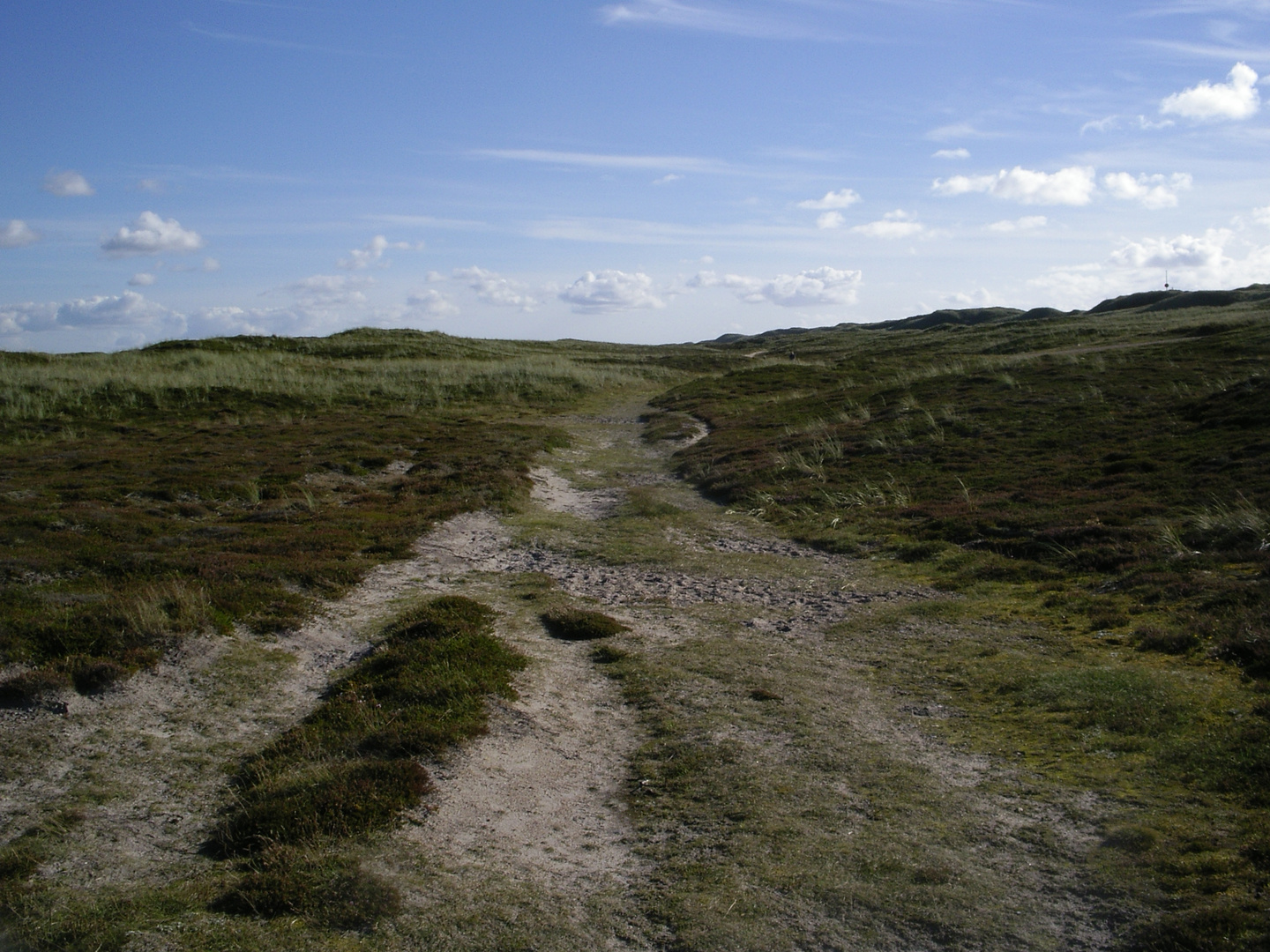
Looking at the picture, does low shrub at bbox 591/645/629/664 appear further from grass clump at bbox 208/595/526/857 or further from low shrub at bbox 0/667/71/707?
low shrub at bbox 0/667/71/707

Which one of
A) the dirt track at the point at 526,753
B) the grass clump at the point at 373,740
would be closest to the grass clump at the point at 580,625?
the dirt track at the point at 526,753

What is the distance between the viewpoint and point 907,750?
8.35 m

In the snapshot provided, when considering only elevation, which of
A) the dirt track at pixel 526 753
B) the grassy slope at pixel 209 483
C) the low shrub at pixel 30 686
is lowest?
the dirt track at pixel 526 753

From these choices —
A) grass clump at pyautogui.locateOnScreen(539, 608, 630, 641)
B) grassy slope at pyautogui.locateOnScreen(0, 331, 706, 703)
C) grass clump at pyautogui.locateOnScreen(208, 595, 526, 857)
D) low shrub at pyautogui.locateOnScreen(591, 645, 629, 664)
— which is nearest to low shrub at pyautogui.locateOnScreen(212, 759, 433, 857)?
grass clump at pyautogui.locateOnScreen(208, 595, 526, 857)

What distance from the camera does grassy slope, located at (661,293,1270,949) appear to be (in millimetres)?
6645

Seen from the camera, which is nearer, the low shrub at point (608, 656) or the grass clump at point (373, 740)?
the grass clump at point (373, 740)

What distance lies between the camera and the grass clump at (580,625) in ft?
39.7

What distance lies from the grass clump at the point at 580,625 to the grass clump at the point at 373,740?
4.40 feet

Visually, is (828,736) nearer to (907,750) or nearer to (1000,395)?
(907,750)

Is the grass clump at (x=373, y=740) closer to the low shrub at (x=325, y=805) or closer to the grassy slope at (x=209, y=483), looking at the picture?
the low shrub at (x=325, y=805)

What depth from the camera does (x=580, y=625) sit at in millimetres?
12266

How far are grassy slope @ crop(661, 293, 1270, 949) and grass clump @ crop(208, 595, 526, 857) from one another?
17.5 ft

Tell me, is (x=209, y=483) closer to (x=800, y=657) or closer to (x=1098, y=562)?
(x=800, y=657)

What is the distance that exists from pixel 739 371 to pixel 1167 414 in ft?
124
